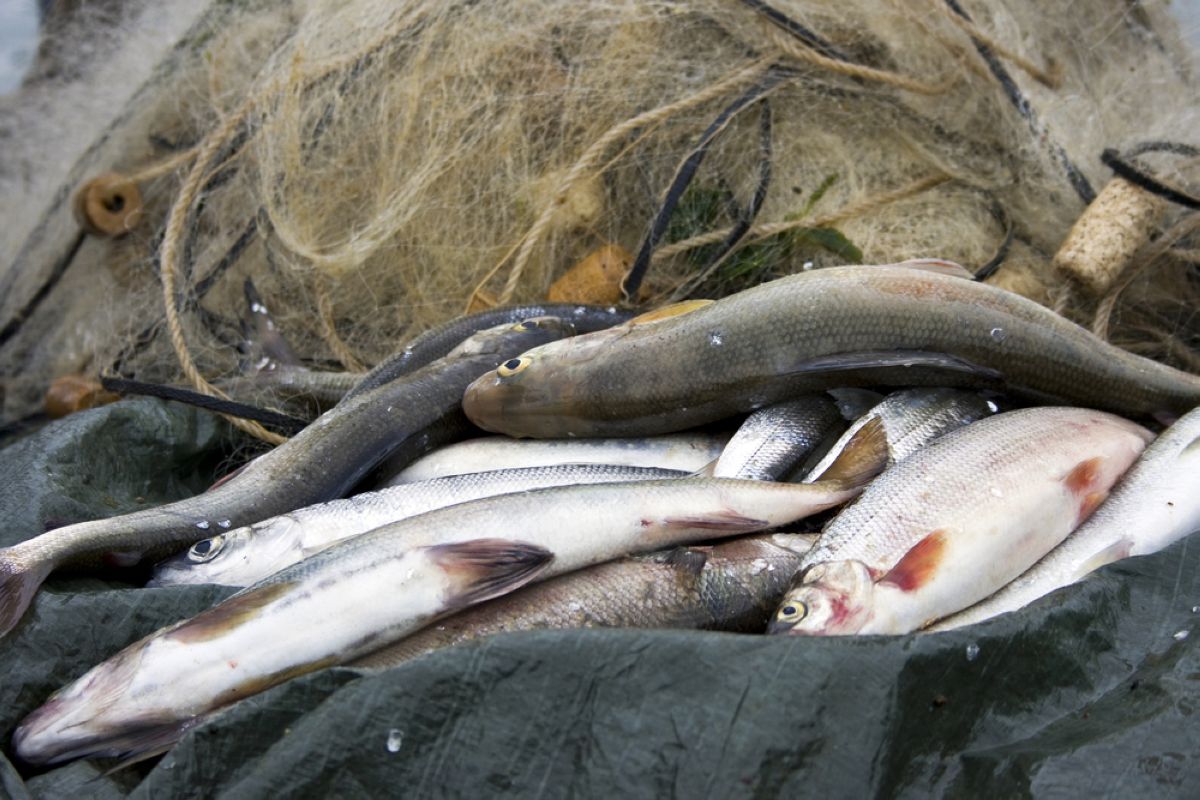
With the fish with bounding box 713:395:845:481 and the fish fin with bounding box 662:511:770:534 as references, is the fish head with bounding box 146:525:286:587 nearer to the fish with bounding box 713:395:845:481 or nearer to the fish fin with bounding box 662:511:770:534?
the fish fin with bounding box 662:511:770:534

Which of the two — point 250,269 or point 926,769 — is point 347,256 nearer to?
point 250,269

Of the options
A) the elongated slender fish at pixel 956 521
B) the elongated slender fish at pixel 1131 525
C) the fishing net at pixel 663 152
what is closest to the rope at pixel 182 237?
the fishing net at pixel 663 152

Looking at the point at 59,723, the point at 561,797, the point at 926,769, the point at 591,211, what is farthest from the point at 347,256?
the point at 926,769

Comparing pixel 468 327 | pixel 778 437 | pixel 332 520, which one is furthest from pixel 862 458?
pixel 468 327

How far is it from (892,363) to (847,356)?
0.12 metres

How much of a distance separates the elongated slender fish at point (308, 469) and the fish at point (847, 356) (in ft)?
1.26

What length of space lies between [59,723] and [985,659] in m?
1.78

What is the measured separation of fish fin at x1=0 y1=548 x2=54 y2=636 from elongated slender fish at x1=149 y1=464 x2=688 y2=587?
0.95 feet

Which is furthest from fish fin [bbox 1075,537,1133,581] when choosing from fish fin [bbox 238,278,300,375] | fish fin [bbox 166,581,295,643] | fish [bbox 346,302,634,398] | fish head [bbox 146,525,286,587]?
fish fin [bbox 238,278,300,375]

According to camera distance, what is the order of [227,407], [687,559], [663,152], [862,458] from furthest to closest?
[663,152]
[227,407]
[862,458]
[687,559]

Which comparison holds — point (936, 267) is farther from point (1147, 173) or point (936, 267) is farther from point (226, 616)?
point (226, 616)

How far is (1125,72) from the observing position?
12.6ft

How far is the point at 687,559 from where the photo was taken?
220cm

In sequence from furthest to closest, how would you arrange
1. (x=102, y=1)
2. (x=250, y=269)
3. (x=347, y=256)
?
(x=102, y=1) → (x=250, y=269) → (x=347, y=256)
